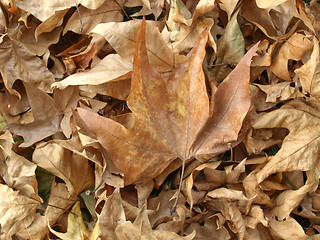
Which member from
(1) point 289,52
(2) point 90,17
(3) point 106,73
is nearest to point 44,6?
(2) point 90,17

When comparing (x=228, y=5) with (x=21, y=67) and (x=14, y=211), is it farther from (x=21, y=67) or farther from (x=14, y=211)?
(x=14, y=211)

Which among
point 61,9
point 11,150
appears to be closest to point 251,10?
point 61,9

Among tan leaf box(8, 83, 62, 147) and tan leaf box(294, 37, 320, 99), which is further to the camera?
tan leaf box(8, 83, 62, 147)

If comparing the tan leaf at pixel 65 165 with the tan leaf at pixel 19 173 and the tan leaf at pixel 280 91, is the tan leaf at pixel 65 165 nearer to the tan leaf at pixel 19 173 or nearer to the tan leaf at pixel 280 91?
the tan leaf at pixel 19 173

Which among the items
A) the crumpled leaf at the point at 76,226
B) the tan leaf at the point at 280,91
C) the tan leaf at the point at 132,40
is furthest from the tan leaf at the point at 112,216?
the tan leaf at the point at 280,91

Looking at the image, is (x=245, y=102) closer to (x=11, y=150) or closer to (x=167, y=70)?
(x=167, y=70)

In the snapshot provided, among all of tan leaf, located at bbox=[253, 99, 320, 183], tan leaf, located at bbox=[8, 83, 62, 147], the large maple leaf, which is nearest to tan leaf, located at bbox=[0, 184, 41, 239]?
tan leaf, located at bbox=[8, 83, 62, 147]

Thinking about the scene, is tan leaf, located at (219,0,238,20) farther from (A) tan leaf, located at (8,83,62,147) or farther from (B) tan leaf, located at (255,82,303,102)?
(A) tan leaf, located at (8,83,62,147)

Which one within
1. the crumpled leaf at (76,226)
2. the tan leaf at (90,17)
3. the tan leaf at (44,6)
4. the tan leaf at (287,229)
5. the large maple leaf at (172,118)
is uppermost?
the tan leaf at (44,6)
